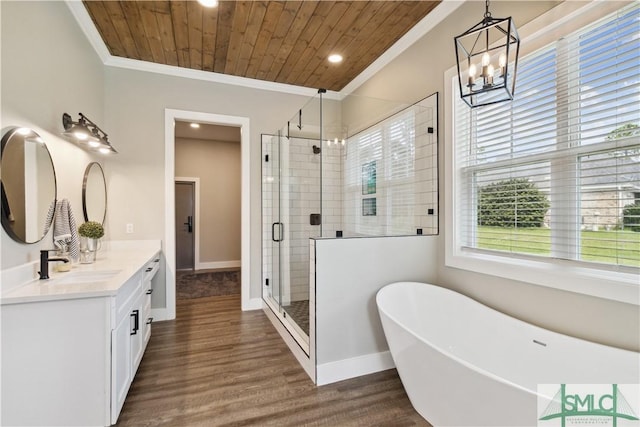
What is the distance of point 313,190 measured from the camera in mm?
3287

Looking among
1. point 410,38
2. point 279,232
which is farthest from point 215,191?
point 410,38

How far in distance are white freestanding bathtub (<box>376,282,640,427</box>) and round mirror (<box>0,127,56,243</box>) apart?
2311mm

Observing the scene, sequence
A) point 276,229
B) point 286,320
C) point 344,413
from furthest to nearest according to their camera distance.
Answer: point 276,229, point 286,320, point 344,413

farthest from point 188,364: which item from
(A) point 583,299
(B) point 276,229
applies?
(A) point 583,299

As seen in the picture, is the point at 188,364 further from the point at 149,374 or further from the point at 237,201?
the point at 237,201

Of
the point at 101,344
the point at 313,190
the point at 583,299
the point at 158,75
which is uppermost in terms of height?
the point at 158,75

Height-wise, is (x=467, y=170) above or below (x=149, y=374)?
above

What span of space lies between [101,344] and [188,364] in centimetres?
102

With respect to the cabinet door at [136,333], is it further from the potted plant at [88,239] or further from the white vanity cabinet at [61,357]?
the potted plant at [88,239]

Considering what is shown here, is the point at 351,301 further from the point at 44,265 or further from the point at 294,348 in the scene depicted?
the point at 44,265
